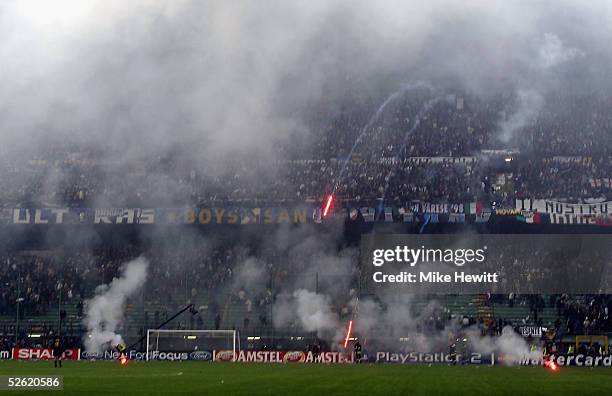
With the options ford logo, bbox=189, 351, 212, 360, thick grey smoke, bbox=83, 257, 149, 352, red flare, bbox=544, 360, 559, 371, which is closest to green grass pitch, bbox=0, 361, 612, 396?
red flare, bbox=544, 360, 559, 371

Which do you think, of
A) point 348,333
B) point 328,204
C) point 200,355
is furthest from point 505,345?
point 200,355

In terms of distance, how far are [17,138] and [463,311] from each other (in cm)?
2752

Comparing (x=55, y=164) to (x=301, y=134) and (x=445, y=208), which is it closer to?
(x=301, y=134)

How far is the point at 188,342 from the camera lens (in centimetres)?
4319

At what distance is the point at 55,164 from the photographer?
39.1 metres

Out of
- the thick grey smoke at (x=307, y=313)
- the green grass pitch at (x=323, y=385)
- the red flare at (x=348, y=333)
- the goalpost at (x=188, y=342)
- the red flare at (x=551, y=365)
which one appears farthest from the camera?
the thick grey smoke at (x=307, y=313)

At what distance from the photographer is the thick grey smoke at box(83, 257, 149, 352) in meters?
43.8

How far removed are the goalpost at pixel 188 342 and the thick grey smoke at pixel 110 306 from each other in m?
1.86

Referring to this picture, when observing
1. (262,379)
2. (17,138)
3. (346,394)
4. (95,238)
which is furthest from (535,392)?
(95,238)

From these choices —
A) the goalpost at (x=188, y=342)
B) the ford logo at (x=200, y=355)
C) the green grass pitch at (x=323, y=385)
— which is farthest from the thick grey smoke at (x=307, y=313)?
the green grass pitch at (x=323, y=385)

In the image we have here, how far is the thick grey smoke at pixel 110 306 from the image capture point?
4375cm

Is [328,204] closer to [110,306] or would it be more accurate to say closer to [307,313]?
[307,313]

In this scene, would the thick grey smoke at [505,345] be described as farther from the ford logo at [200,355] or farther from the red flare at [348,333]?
the ford logo at [200,355]

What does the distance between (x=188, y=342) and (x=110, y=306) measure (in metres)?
5.29
